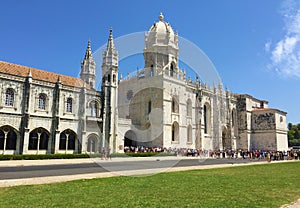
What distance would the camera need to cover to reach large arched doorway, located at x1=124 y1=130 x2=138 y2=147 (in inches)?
1943

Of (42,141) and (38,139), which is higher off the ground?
(38,139)

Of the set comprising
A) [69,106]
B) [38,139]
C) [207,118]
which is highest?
[69,106]

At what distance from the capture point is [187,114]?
5534 cm

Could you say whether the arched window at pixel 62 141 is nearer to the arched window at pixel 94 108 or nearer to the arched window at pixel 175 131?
the arched window at pixel 94 108

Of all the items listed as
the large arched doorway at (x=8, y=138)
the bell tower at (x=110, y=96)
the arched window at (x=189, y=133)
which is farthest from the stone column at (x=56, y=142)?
the arched window at (x=189, y=133)

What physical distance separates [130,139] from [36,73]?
21.5 metres

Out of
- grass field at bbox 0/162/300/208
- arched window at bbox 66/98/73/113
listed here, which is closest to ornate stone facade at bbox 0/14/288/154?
arched window at bbox 66/98/73/113

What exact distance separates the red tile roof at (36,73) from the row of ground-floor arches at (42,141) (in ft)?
26.4

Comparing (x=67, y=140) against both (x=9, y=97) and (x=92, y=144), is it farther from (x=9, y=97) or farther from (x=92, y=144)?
(x=9, y=97)

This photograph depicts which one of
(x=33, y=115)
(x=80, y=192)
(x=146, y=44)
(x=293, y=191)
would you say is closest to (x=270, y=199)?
(x=293, y=191)

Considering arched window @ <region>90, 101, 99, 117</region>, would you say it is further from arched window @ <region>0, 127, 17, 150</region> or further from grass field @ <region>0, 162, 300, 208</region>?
grass field @ <region>0, 162, 300, 208</region>

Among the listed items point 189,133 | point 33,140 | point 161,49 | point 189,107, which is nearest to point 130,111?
point 189,107

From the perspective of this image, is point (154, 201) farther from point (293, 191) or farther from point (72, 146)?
point (72, 146)

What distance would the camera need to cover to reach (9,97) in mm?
35156
